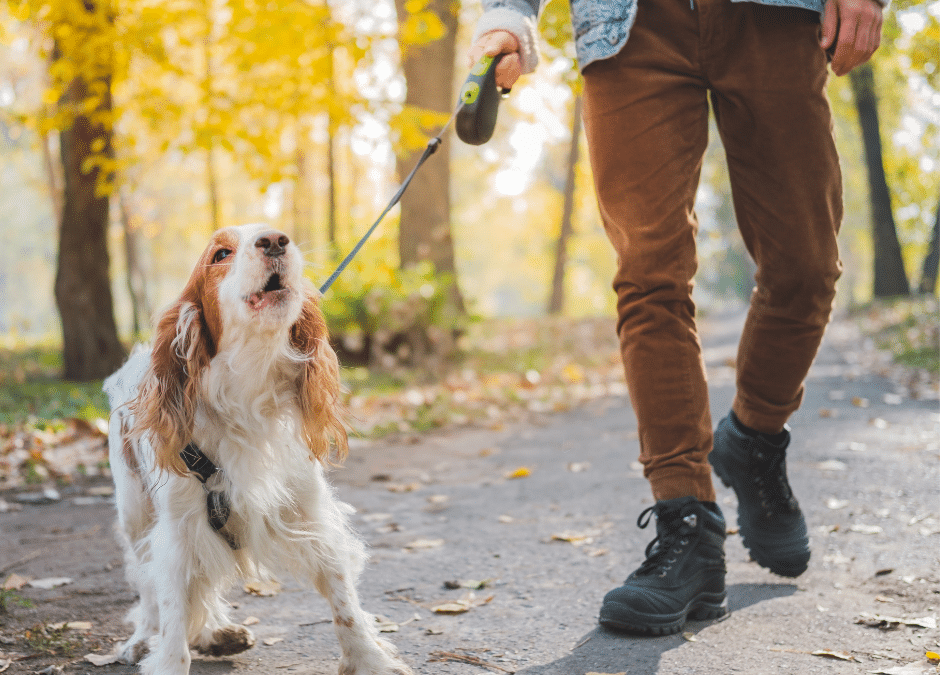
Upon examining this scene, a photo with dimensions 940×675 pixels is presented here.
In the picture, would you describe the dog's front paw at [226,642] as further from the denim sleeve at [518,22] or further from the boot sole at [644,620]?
the denim sleeve at [518,22]

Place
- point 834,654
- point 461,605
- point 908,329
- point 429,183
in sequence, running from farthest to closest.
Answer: point 908,329 < point 429,183 < point 461,605 < point 834,654

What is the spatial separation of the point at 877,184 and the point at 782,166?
16795mm

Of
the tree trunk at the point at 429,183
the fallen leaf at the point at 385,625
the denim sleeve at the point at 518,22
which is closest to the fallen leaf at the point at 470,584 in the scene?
the fallen leaf at the point at 385,625

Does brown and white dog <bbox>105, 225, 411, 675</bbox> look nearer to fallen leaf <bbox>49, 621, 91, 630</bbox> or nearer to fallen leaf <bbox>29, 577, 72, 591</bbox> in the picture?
fallen leaf <bbox>49, 621, 91, 630</bbox>

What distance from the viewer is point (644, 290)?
2379mm

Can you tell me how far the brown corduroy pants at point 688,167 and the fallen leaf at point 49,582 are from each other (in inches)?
86.8

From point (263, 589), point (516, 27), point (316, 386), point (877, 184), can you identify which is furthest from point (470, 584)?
point (877, 184)

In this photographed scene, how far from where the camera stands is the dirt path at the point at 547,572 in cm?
217

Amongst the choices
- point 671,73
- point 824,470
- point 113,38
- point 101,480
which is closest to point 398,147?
point 113,38

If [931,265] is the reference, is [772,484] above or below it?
above

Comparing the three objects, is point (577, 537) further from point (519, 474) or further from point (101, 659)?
point (101, 659)

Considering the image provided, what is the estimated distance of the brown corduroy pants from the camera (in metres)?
2.31

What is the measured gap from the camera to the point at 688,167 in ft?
7.87

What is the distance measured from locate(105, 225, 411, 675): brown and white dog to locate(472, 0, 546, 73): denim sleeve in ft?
3.12
